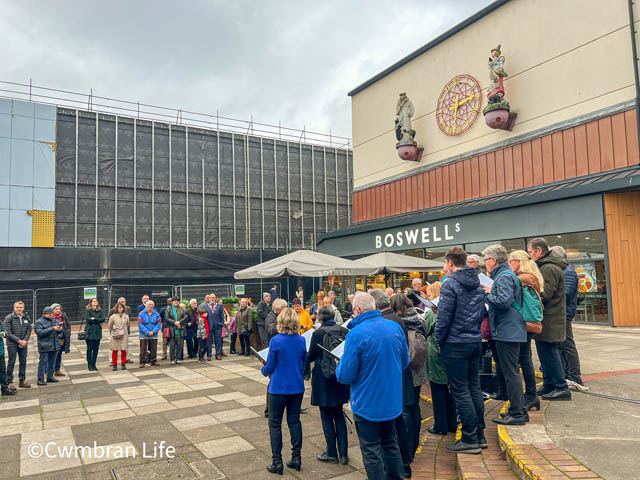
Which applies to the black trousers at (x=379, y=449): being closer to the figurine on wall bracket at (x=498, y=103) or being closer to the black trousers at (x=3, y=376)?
the black trousers at (x=3, y=376)

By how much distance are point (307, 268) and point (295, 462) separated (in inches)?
259

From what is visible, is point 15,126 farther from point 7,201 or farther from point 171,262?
point 171,262

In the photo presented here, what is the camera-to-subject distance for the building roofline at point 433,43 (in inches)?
759

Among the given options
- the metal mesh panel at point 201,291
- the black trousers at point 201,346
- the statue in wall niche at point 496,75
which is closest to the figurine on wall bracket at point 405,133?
the statue in wall niche at point 496,75

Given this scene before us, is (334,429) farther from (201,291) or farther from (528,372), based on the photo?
(201,291)

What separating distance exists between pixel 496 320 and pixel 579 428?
1.32 m

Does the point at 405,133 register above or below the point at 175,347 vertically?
above

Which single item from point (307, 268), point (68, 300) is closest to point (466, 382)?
point (307, 268)

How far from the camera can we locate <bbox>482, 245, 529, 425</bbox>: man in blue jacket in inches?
187

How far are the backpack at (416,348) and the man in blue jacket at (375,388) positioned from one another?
40.6 inches

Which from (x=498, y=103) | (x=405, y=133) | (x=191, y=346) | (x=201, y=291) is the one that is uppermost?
(x=405, y=133)

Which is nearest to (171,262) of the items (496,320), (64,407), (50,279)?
(50,279)

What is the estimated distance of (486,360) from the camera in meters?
6.12

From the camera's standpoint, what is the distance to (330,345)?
16.3ft
